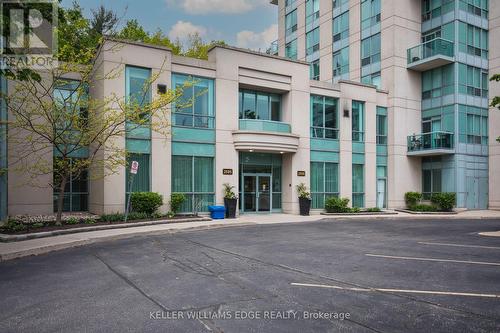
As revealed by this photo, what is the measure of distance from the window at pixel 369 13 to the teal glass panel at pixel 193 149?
17374 millimetres

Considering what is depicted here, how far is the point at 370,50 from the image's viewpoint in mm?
30078

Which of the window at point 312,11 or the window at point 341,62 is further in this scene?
the window at point 312,11

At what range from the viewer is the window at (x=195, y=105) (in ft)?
66.0

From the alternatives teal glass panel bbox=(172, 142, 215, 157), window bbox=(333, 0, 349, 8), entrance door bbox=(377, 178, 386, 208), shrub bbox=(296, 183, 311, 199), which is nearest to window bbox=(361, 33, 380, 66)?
window bbox=(333, 0, 349, 8)

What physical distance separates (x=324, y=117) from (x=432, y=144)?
27.2ft

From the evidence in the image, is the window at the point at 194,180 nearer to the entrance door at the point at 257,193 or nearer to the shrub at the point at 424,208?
the entrance door at the point at 257,193

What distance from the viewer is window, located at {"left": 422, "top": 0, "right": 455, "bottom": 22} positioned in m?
27.9

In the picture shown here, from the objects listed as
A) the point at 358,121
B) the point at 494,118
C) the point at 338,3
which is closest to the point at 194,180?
the point at 358,121

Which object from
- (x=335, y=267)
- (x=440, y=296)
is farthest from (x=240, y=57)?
(x=440, y=296)

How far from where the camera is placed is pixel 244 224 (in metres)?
17.8

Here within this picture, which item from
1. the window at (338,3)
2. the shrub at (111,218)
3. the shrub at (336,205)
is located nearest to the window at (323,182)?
the shrub at (336,205)

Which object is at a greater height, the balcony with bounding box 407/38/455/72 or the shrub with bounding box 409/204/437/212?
the balcony with bounding box 407/38/455/72

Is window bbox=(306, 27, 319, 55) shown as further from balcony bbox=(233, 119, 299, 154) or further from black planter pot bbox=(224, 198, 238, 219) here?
black planter pot bbox=(224, 198, 238, 219)

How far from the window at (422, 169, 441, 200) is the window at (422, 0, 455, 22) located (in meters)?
11.4
